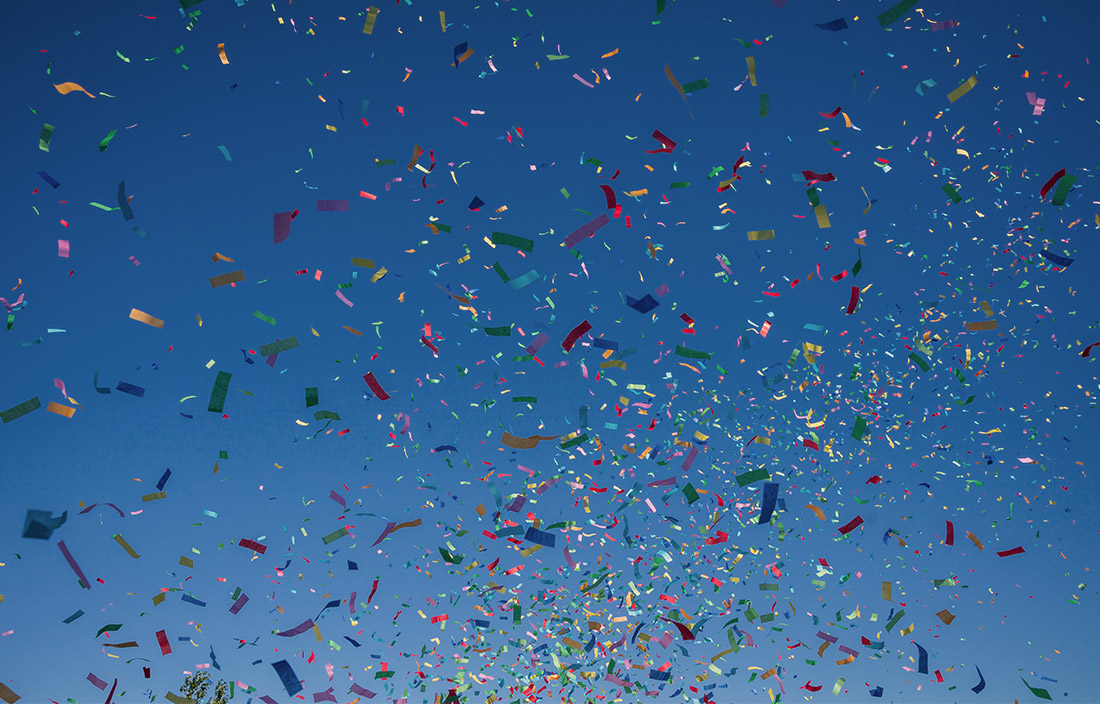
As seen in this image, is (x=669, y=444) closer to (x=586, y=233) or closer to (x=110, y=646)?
(x=586, y=233)

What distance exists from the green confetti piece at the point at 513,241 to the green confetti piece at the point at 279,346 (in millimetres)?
1728

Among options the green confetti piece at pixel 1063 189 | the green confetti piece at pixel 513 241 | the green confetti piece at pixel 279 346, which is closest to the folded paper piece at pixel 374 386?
the green confetti piece at pixel 279 346

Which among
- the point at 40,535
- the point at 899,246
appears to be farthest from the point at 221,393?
the point at 899,246

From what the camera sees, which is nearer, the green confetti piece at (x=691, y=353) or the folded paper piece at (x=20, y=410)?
the folded paper piece at (x=20, y=410)

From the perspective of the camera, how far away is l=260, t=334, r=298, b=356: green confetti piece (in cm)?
533

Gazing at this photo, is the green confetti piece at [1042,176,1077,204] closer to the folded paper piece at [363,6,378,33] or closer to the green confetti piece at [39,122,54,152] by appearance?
the folded paper piece at [363,6,378,33]

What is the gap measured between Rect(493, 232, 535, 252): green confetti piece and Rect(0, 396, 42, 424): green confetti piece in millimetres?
3580

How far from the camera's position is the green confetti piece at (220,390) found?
5.34 metres

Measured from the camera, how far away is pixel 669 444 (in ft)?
19.4

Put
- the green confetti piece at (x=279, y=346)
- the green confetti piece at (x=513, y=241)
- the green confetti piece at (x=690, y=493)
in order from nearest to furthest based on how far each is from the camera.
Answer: the green confetti piece at (x=279, y=346) < the green confetti piece at (x=513, y=241) < the green confetti piece at (x=690, y=493)

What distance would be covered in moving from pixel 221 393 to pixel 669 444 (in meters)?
3.52

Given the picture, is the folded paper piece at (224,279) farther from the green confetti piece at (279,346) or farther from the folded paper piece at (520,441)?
the folded paper piece at (520,441)

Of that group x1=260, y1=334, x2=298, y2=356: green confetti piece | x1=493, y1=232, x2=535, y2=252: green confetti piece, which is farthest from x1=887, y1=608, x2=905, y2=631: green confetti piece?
x1=260, y1=334, x2=298, y2=356: green confetti piece

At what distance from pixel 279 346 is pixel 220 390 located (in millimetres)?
549
